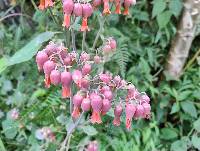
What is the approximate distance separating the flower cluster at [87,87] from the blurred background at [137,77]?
66 centimetres

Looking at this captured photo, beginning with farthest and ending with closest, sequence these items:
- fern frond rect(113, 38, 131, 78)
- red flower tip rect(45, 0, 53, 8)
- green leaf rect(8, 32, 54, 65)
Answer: fern frond rect(113, 38, 131, 78), green leaf rect(8, 32, 54, 65), red flower tip rect(45, 0, 53, 8)

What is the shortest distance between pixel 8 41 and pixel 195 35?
3.72 feet

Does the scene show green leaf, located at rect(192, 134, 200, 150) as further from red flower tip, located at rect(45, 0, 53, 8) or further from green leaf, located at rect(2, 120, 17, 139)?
red flower tip, located at rect(45, 0, 53, 8)

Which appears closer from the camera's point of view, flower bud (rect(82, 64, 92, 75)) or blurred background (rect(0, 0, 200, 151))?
flower bud (rect(82, 64, 92, 75))

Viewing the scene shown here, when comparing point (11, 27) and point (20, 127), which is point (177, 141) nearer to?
point (20, 127)

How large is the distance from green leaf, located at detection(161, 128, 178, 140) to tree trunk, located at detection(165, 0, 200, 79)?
1.15ft

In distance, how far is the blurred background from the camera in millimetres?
2580

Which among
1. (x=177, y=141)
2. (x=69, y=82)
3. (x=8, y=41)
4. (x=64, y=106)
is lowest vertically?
(x=177, y=141)

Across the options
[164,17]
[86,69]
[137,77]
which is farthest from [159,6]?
[86,69]

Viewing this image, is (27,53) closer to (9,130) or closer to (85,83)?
(85,83)

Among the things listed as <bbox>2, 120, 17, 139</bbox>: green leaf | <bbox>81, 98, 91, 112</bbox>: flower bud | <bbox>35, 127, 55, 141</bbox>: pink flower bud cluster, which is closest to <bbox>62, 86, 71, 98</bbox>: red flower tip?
<bbox>81, 98, 91, 112</bbox>: flower bud

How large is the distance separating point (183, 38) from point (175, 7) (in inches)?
9.2

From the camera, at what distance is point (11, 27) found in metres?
3.01

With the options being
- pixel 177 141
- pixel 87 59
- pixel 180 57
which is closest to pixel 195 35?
pixel 180 57
